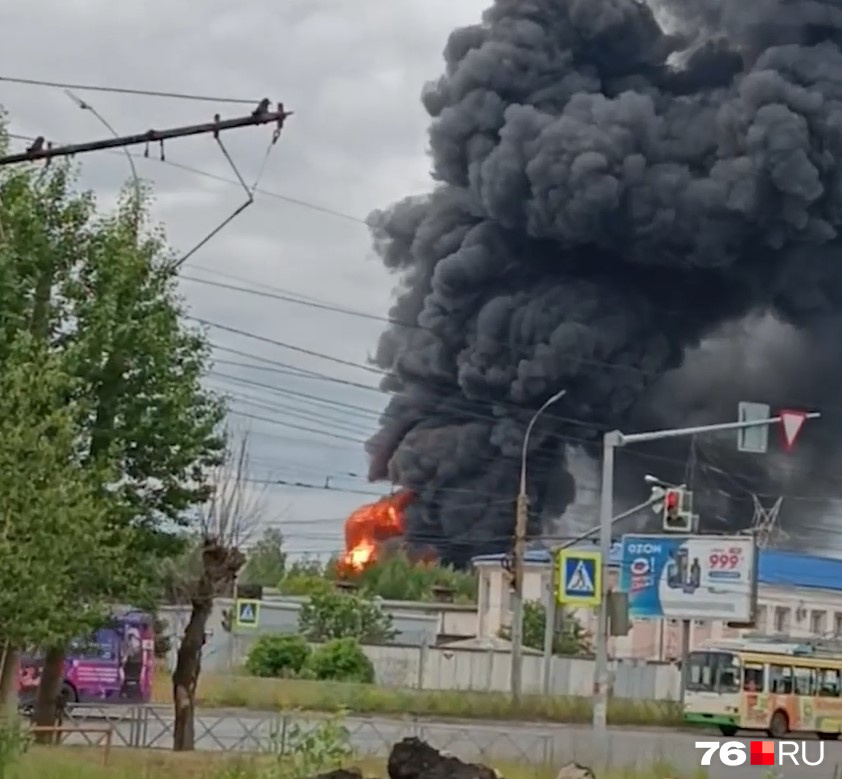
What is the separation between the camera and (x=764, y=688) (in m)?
36.8

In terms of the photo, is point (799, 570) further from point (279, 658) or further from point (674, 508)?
point (674, 508)

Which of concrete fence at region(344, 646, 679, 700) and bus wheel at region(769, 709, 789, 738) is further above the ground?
concrete fence at region(344, 646, 679, 700)

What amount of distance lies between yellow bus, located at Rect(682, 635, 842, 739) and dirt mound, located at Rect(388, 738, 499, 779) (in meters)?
25.0

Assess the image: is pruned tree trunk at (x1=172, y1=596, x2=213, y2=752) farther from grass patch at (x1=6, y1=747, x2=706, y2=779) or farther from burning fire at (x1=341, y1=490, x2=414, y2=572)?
burning fire at (x1=341, y1=490, x2=414, y2=572)

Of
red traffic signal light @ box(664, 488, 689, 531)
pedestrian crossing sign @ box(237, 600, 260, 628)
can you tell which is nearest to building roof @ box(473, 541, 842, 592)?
pedestrian crossing sign @ box(237, 600, 260, 628)

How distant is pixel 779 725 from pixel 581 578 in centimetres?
1506

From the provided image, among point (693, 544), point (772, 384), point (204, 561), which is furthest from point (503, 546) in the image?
point (204, 561)

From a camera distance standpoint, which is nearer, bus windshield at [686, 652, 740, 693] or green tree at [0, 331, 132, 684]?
green tree at [0, 331, 132, 684]

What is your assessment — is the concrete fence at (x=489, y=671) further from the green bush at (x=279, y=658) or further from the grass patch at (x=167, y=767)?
the grass patch at (x=167, y=767)

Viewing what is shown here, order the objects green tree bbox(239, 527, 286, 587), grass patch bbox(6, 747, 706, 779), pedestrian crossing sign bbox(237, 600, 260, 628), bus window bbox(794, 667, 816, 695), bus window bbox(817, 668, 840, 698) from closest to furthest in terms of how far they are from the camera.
→ grass patch bbox(6, 747, 706, 779)
pedestrian crossing sign bbox(237, 600, 260, 628)
bus window bbox(794, 667, 816, 695)
bus window bbox(817, 668, 840, 698)
green tree bbox(239, 527, 286, 587)

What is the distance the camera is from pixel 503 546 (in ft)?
229

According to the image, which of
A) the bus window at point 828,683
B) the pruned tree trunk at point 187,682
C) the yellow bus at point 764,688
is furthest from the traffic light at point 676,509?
the bus window at point 828,683

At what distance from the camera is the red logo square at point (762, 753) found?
27.9 metres

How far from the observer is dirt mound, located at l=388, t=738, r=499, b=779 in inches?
490
